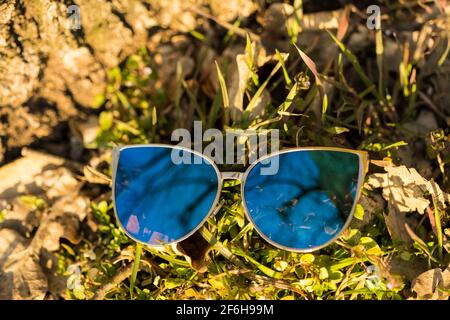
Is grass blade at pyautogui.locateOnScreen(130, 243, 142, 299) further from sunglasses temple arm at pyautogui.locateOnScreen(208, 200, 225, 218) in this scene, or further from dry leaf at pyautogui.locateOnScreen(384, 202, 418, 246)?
dry leaf at pyautogui.locateOnScreen(384, 202, 418, 246)

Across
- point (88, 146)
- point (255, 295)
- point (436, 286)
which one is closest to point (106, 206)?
point (88, 146)

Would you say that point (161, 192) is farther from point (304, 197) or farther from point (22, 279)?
point (22, 279)

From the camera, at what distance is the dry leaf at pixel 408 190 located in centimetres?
152

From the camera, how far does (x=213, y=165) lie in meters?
1.59

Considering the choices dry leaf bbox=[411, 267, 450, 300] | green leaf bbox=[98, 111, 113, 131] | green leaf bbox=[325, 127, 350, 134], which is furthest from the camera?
green leaf bbox=[98, 111, 113, 131]

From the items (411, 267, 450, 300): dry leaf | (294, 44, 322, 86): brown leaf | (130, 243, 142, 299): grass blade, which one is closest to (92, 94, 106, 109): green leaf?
(130, 243, 142, 299): grass blade

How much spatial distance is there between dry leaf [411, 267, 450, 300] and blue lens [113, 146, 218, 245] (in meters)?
0.63

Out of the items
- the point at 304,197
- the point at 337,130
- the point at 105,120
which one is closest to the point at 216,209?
the point at 304,197

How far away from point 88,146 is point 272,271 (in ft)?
2.83

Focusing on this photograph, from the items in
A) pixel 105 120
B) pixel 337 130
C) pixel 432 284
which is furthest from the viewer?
pixel 105 120

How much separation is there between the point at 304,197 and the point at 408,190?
305 mm

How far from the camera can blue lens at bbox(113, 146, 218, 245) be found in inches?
61.1

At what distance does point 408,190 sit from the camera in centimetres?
153

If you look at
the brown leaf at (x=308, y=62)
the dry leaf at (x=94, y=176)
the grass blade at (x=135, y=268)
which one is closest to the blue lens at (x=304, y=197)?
the brown leaf at (x=308, y=62)
